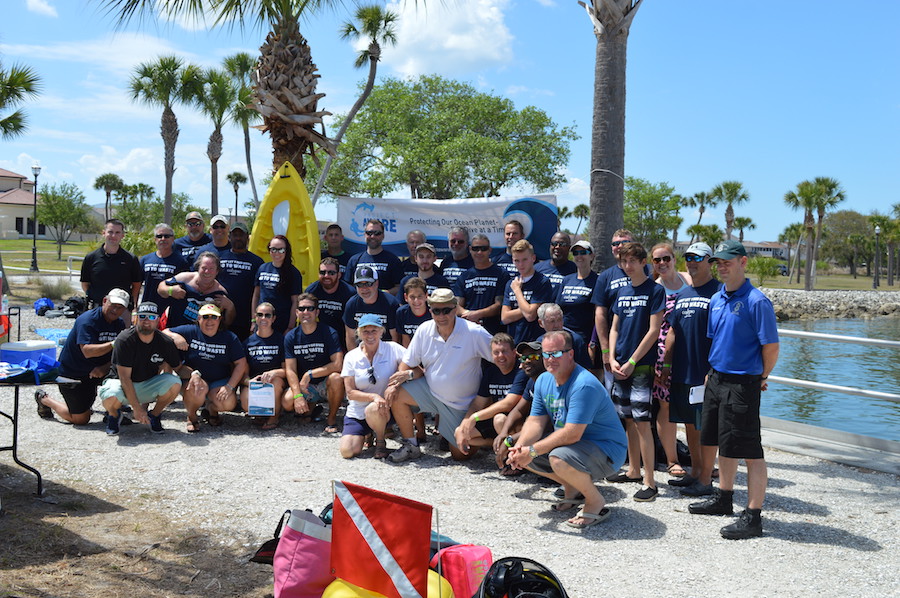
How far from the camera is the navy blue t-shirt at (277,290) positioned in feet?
26.3

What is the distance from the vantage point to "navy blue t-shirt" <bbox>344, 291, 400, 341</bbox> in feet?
24.6

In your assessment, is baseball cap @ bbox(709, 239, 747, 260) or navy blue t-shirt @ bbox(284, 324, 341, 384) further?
navy blue t-shirt @ bbox(284, 324, 341, 384)

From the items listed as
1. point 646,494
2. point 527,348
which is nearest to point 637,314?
point 527,348

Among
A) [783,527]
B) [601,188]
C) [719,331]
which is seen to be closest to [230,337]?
[601,188]

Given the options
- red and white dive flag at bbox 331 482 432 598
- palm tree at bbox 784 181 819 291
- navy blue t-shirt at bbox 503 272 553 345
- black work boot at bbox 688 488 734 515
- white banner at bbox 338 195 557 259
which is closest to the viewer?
red and white dive flag at bbox 331 482 432 598

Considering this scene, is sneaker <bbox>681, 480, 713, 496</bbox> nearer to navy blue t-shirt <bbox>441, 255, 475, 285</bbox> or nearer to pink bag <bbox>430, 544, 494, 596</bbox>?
pink bag <bbox>430, 544, 494, 596</bbox>

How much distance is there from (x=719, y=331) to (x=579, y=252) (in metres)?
1.77

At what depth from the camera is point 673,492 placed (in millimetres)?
5723

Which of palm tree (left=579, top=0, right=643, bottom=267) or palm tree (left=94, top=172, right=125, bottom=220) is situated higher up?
palm tree (left=94, top=172, right=125, bottom=220)

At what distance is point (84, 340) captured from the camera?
7336 mm

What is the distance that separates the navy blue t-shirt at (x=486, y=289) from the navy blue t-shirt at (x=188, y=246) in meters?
3.37

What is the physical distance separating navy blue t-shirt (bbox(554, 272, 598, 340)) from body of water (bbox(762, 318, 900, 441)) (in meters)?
8.16

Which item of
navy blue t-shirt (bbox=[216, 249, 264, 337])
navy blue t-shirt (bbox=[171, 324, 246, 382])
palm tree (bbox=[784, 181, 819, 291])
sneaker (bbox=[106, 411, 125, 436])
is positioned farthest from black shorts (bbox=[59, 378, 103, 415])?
palm tree (bbox=[784, 181, 819, 291])

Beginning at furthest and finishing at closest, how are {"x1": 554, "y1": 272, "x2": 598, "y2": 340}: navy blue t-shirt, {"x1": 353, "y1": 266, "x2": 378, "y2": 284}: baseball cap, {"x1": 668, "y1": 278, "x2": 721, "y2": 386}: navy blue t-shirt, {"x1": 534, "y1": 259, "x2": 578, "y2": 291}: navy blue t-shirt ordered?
1. {"x1": 353, "y1": 266, "x2": 378, "y2": 284}: baseball cap
2. {"x1": 534, "y1": 259, "x2": 578, "y2": 291}: navy blue t-shirt
3. {"x1": 554, "y1": 272, "x2": 598, "y2": 340}: navy blue t-shirt
4. {"x1": 668, "y1": 278, "x2": 721, "y2": 386}: navy blue t-shirt
